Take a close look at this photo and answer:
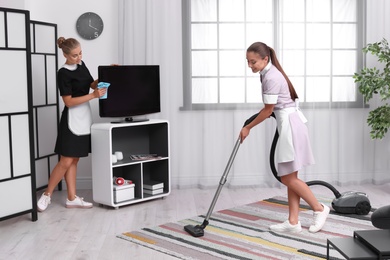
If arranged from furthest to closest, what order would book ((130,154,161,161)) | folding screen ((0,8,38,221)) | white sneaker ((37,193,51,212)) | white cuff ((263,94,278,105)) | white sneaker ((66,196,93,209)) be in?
book ((130,154,161,161))
white sneaker ((66,196,93,209))
white sneaker ((37,193,51,212))
folding screen ((0,8,38,221))
white cuff ((263,94,278,105))

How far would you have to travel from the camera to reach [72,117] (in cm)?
Result: 466

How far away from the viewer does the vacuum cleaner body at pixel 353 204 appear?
437 cm

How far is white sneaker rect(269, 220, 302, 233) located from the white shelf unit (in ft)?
4.29

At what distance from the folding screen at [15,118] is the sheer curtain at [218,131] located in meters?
1.36

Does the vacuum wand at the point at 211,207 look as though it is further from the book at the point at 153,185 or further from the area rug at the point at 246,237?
the book at the point at 153,185

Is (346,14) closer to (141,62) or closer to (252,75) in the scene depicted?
(252,75)

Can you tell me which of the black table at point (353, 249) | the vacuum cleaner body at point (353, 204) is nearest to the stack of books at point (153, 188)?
the vacuum cleaner body at point (353, 204)

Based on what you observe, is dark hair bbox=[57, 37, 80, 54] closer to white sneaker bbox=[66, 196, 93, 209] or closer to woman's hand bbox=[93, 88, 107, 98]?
woman's hand bbox=[93, 88, 107, 98]

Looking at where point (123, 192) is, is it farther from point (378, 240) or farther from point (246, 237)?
point (378, 240)

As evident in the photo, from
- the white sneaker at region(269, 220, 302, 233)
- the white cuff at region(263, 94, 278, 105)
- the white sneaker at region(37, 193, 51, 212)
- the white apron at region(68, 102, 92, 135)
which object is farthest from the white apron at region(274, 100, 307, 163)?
the white sneaker at region(37, 193, 51, 212)

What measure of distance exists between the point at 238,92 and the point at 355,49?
3.85 feet

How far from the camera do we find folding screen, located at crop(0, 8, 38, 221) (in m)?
4.00

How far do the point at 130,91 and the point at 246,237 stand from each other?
1.65m

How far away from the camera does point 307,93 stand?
554 cm
